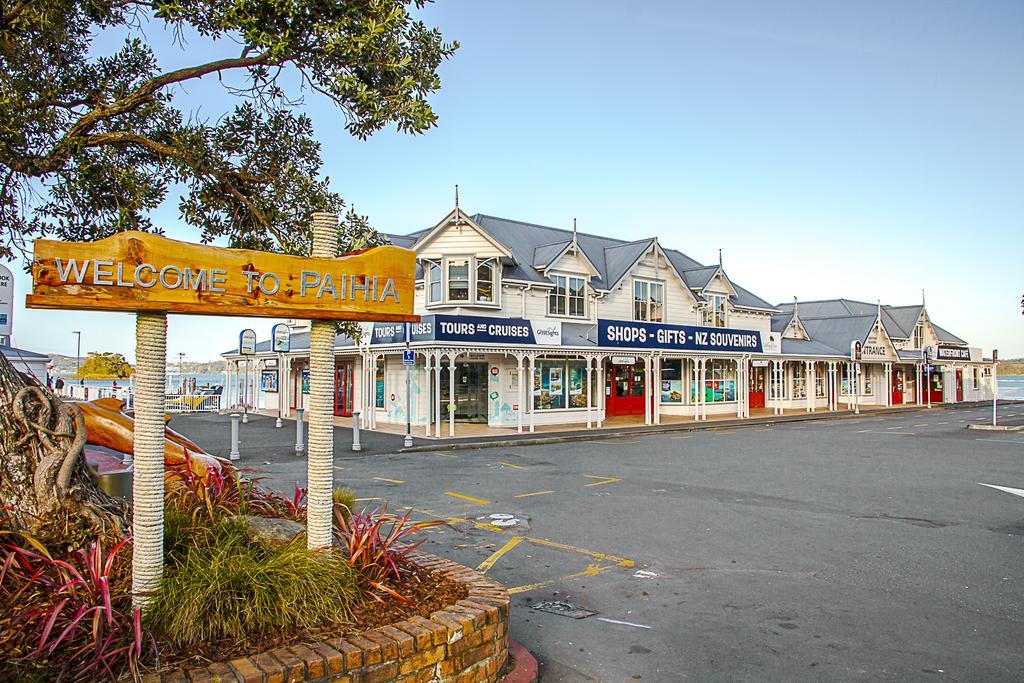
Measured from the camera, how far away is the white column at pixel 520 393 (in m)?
23.5

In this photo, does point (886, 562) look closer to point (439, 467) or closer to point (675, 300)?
point (439, 467)

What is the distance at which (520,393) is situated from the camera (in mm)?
23828

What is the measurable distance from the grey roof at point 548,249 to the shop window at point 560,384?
326 centimetres

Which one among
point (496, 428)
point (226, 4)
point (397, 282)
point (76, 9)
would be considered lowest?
point (496, 428)

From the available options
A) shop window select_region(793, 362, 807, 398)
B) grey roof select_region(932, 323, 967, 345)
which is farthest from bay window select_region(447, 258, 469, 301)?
grey roof select_region(932, 323, 967, 345)

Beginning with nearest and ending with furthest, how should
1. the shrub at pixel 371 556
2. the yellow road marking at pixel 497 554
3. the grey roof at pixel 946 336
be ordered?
the shrub at pixel 371 556, the yellow road marking at pixel 497 554, the grey roof at pixel 946 336

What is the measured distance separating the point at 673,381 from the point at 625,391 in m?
2.56

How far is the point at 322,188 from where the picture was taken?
25.1 feet

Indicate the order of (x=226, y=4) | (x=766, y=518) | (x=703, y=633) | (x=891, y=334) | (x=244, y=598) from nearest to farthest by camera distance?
1. (x=244, y=598)
2. (x=703, y=633)
3. (x=226, y=4)
4. (x=766, y=518)
5. (x=891, y=334)

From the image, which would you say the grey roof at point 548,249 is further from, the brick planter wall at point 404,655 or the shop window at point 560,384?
the brick planter wall at point 404,655

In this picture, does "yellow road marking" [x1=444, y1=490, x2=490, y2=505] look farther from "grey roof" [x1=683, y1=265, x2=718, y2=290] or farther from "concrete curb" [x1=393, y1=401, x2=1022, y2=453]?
"grey roof" [x1=683, y1=265, x2=718, y2=290]

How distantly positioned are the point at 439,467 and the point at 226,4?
1098cm

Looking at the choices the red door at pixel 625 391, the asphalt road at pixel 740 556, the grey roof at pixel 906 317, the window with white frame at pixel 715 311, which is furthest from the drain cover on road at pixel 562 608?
the grey roof at pixel 906 317

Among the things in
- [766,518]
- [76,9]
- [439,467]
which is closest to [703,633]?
[766,518]
